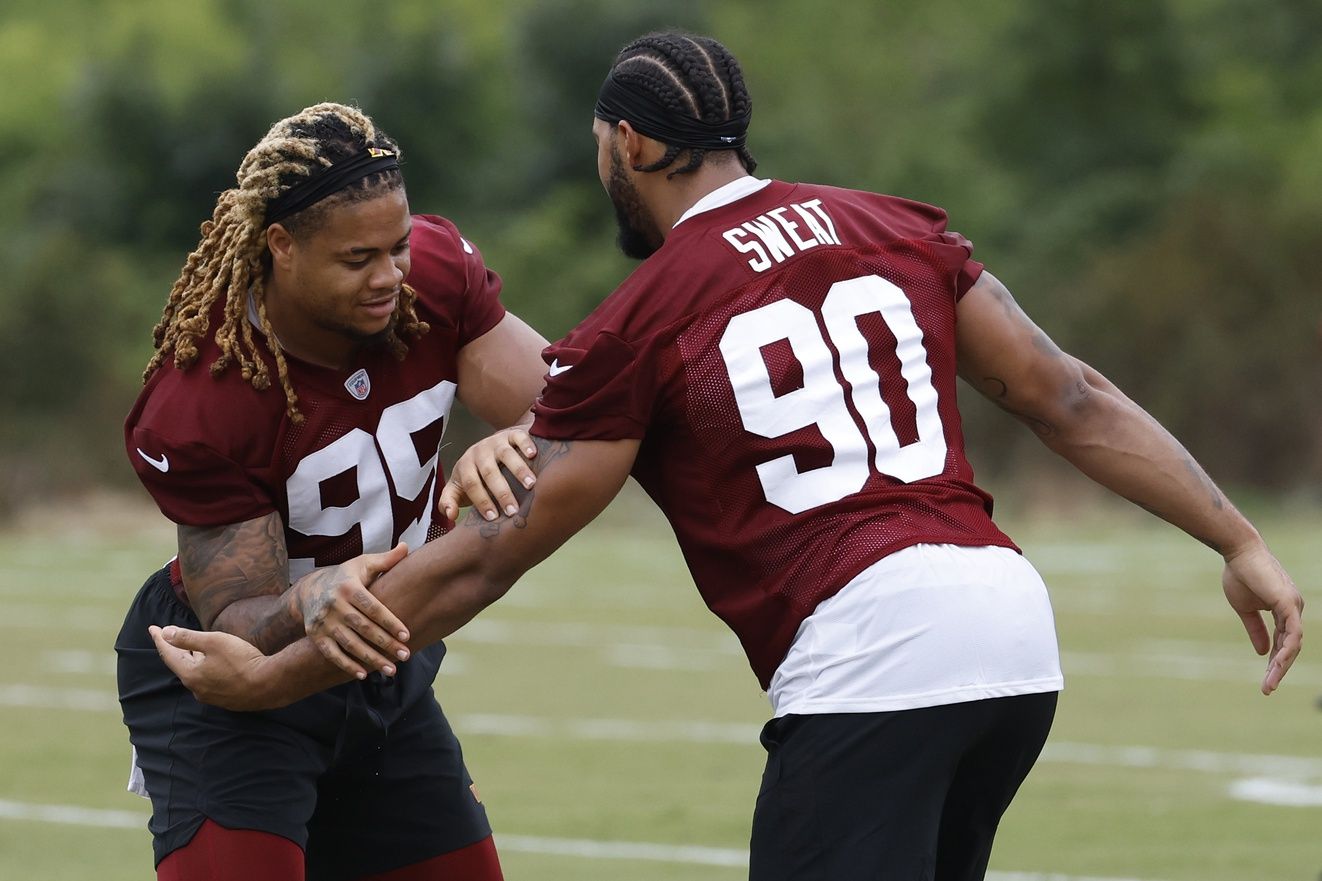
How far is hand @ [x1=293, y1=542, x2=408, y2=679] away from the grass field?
3.74 meters

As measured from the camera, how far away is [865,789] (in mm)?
3490

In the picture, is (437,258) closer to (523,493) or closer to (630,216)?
(630,216)

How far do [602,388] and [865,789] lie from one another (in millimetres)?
814

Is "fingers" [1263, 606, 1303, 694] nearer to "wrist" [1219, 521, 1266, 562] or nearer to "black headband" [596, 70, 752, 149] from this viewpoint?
"wrist" [1219, 521, 1266, 562]

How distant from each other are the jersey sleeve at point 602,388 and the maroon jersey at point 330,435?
815 mm

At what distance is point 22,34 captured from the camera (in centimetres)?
5275

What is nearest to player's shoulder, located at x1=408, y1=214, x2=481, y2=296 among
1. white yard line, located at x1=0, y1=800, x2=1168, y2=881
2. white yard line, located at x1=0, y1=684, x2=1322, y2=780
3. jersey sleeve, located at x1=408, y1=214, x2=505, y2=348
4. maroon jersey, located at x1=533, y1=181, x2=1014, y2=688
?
jersey sleeve, located at x1=408, y1=214, x2=505, y2=348

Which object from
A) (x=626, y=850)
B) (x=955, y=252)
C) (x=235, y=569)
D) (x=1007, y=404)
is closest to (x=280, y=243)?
(x=235, y=569)

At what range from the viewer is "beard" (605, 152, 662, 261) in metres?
3.78

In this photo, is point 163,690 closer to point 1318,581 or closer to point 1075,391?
point 1075,391

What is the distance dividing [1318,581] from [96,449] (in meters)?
15.6

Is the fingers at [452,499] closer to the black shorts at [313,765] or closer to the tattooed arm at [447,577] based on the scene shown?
the tattooed arm at [447,577]

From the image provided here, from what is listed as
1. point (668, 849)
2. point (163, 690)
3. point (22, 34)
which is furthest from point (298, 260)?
point (22, 34)

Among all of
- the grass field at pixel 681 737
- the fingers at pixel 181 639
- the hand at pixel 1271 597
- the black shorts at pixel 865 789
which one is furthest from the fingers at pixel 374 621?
the grass field at pixel 681 737
